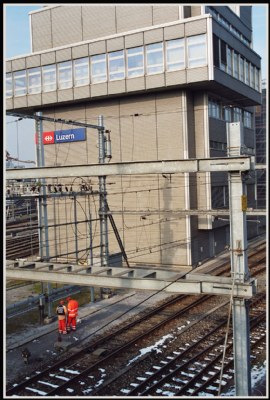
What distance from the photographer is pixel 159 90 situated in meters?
21.7

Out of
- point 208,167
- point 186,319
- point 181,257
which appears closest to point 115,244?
point 181,257

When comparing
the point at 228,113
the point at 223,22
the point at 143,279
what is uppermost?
the point at 223,22

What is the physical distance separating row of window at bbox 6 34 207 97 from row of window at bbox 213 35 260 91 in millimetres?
1229

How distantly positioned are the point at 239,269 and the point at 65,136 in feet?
61.6

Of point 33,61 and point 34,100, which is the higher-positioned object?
point 33,61

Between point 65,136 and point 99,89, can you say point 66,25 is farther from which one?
point 65,136

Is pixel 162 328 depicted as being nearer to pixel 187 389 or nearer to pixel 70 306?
pixel 70 306

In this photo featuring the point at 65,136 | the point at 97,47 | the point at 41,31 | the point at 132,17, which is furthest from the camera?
the point at 41,31

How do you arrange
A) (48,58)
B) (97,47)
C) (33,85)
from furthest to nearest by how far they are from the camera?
(33,85)
(48,58)
(97,47)

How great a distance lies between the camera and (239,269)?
25.2ft

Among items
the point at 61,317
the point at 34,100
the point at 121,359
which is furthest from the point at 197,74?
the point at 121,359

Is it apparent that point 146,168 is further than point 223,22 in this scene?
No

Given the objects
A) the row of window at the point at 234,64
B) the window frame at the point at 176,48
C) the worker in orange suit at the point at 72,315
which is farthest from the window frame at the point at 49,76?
the worker in orange suit at the point at 72,315

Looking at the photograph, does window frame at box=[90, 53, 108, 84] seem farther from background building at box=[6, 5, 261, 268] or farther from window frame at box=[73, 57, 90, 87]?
window frame at box=[73, 57, 90, 87]
